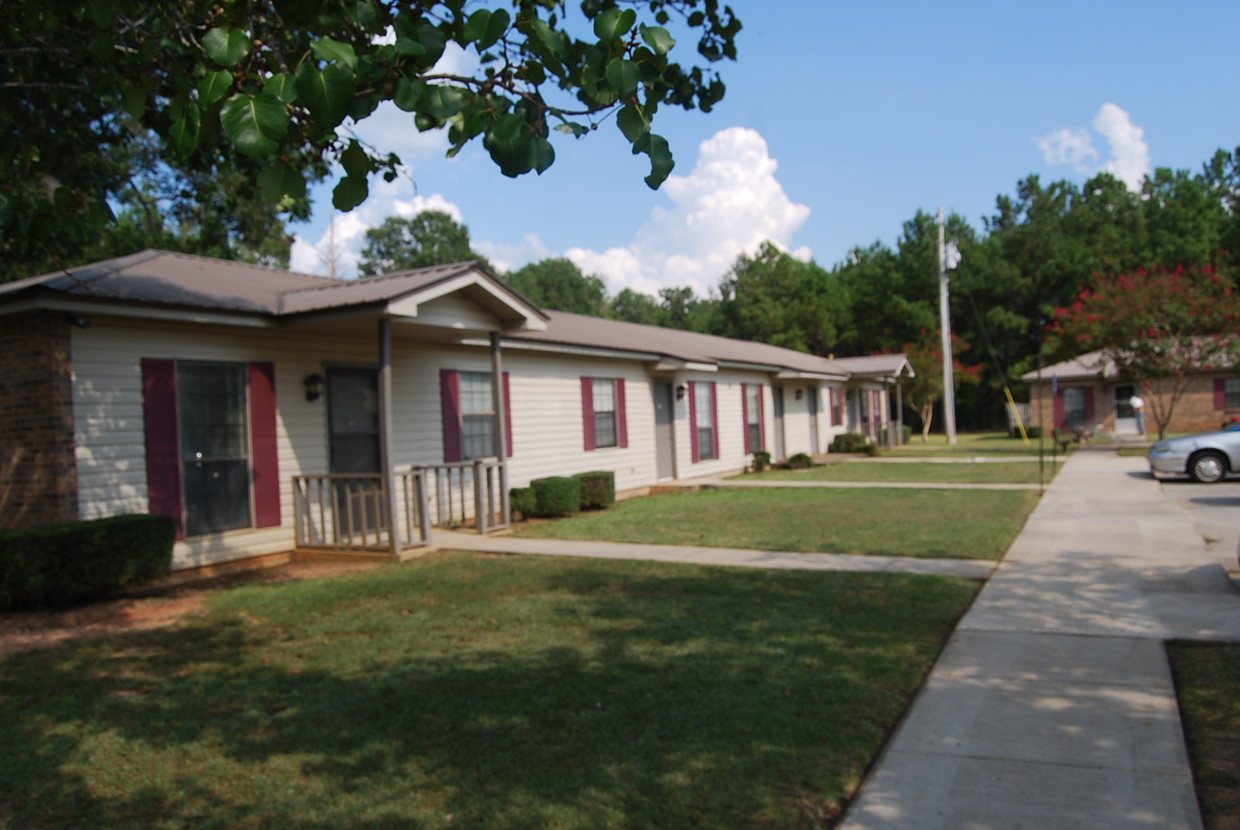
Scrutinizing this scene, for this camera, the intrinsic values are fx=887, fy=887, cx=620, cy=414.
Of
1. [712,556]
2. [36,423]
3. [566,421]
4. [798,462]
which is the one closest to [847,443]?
[798,462]

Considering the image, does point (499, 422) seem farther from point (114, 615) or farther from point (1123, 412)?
point (1123, 412)

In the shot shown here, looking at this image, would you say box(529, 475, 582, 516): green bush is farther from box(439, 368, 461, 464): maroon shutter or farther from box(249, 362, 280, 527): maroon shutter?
box(249, 362, 280, 527): maroon shutter

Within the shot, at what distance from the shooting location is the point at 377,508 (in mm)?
10359

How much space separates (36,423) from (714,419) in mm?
14906

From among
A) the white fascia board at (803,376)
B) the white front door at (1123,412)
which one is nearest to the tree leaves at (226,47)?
the white fascia board at (803,376)

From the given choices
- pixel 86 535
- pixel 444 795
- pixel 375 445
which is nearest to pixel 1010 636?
pixel 444 795

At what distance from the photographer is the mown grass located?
3475 millimetres

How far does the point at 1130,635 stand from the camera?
5.93 meters

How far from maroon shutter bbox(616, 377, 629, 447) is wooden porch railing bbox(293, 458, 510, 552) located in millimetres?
4997

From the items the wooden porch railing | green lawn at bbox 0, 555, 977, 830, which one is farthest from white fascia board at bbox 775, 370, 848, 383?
green lawn at bbox 0, 555, 977, 830

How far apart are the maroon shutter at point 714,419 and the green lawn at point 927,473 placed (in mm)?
931

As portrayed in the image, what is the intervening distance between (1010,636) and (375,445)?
8.20 metres

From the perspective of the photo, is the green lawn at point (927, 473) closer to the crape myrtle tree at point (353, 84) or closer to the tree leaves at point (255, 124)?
the crape myrtle tree at point (353, 84)

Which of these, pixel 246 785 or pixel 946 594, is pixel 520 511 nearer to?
pixel 946 594
